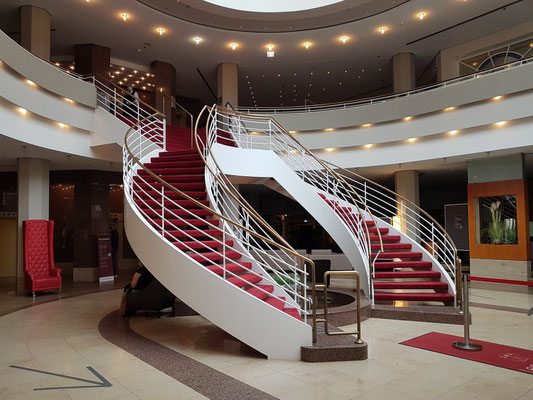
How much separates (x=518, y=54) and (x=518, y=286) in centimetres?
814

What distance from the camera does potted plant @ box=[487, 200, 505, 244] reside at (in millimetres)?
11852

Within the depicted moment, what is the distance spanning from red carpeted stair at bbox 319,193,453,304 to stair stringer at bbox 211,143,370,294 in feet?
1.20

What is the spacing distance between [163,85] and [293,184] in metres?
9.30

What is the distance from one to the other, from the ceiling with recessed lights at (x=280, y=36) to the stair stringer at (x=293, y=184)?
601 centimetres

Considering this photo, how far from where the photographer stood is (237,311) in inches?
194

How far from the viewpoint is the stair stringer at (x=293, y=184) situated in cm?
859

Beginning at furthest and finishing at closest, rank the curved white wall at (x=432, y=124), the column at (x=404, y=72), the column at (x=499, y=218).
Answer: the column at (x=404, y=72) < the column at (x=499, y=218) < the curved white wall at (x=432, y=124)

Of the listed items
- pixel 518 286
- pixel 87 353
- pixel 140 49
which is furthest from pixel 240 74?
pixel 87 353

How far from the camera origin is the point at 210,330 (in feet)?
20.8

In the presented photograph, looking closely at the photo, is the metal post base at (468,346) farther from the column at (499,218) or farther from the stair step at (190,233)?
the column at (499,218)

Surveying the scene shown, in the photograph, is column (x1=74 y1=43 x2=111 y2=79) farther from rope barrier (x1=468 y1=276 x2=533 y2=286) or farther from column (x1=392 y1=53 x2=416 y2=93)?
rope barrier (x1=468 y1=276 x2=533 y2=286)

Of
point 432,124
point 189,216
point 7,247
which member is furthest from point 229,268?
point 7,247

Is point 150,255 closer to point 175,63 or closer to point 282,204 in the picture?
point 175,63

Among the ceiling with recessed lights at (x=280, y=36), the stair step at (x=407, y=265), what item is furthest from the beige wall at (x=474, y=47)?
the stair step at (x=407, y=265)
